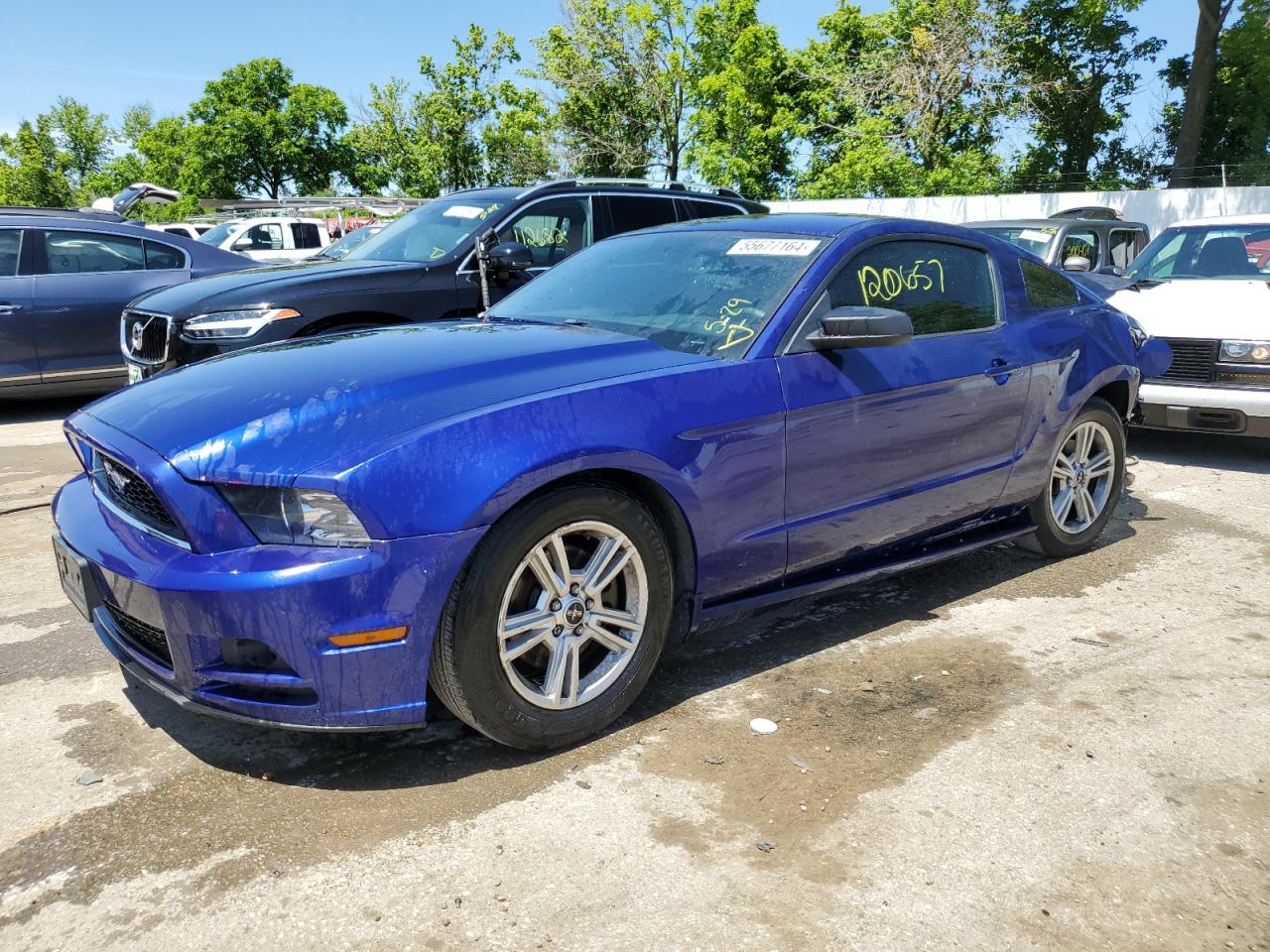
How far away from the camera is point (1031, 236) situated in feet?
31.4

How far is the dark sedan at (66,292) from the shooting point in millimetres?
8500

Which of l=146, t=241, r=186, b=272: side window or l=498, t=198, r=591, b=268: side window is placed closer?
l=498, t=198, r=591, b=268: side window

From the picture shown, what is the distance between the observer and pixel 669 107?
3638cm

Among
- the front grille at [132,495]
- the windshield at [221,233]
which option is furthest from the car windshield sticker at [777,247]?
the windshield at [221,233]

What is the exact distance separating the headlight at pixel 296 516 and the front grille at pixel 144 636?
0.41 meters

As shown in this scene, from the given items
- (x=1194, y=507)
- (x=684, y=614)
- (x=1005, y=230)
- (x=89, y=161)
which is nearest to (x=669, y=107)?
(x=1005, y=230)

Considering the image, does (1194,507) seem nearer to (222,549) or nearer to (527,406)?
(527,406)

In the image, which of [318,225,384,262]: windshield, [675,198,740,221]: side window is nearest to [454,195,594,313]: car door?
[675,198,740,221]: side window

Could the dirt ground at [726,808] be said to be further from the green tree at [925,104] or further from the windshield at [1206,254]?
the green tree at [925,104]

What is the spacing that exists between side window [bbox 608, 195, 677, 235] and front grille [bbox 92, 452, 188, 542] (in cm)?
531

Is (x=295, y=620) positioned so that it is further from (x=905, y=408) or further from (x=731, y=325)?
(x=905, y=408)

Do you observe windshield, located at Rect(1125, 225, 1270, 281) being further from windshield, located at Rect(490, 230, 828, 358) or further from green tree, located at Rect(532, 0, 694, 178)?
green tree, located at Rect(532, 0, 694, 178)

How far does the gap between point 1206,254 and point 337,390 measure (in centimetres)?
742

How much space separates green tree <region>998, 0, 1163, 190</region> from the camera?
1168 inches
